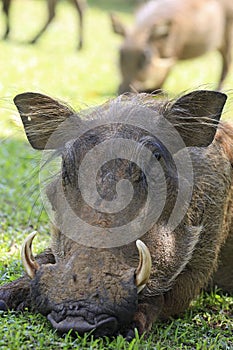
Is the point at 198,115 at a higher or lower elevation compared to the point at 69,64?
higher

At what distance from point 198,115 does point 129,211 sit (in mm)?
676

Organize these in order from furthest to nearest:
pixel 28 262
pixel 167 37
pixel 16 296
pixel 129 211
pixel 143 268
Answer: pixel 167 37
pixel 16 296
pixel 129 211
pixel 28 262
pixel 143 268

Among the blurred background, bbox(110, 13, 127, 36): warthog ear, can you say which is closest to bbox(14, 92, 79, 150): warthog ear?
the blurred background

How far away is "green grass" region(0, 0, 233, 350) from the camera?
3.11 meters

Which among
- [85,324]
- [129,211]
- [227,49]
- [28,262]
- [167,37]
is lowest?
[227,49]

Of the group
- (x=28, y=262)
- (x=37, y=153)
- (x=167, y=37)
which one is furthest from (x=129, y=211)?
(x=167, y=37)

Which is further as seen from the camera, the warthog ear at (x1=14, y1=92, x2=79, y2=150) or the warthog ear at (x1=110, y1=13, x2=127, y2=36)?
the warthog ear at (x1=110, y1=13, x2=127, y2=36)

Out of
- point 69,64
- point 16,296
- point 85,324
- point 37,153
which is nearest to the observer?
point 85,324

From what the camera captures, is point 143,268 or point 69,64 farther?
point 69,64

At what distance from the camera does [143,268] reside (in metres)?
2.86

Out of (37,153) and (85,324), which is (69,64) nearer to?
(37,153)

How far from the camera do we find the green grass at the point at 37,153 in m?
3.11

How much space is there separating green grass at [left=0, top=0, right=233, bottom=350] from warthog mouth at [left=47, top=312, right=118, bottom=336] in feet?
0.22

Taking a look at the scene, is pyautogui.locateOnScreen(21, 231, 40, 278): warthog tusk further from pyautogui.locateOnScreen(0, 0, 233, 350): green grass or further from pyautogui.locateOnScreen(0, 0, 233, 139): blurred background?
pyautogui.locateOnScreen(0, 0, 233, 139): blurred background
